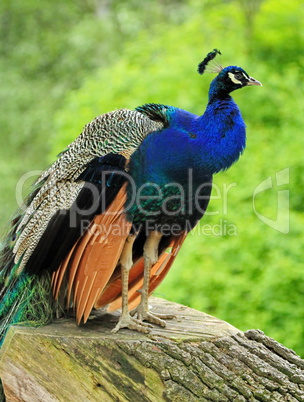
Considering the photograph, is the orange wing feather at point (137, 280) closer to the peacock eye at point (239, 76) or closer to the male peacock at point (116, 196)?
the male peacock at point (116, 196)

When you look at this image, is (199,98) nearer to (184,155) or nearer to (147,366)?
(184,155)

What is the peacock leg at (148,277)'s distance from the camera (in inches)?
117

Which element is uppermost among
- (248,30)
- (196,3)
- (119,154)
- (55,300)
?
(196,3)

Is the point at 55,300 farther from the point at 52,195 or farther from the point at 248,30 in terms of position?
the point at 248,30

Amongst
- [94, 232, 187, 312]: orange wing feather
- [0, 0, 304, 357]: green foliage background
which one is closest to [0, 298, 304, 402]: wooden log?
[94, 232, 187, 312]: orange wing feather

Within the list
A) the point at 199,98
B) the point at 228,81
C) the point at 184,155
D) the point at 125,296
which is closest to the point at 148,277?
the point at 125,296

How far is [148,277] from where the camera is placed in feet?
10.0

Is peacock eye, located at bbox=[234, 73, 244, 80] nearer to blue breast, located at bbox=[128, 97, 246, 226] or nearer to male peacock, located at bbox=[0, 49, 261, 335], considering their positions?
male peacock, located at bbox=[0, 49, 261, 335]

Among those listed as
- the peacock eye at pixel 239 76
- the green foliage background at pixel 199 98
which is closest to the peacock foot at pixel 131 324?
the peacock eye at pixel 239 76

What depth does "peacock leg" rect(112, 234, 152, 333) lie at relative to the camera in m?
2.81

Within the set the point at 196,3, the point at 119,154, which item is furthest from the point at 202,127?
the point at 196,3

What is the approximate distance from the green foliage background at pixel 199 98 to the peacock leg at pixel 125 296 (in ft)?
5.23

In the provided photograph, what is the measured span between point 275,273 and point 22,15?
934cm

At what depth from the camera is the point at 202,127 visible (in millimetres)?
2793
